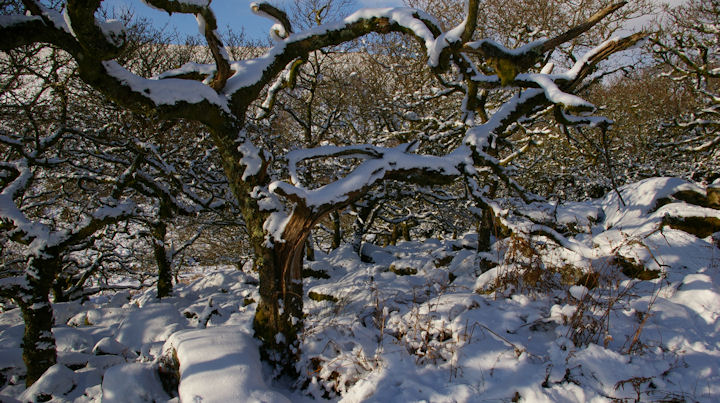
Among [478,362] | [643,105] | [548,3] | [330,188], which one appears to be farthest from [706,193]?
[643,105]

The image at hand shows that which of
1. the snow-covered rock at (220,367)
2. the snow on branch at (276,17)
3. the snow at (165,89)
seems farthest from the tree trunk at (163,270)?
the snow on branch at (276,17)

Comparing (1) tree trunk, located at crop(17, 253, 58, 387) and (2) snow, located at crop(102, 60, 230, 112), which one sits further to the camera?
(1) tree trunk, located at crop(17, 253, 58, 387)

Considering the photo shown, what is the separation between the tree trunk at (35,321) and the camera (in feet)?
14.6

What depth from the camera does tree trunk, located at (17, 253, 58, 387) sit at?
14.6 feet

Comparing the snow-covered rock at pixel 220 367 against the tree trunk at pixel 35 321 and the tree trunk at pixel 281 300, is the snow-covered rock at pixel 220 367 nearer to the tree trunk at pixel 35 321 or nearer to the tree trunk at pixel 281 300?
the tree trunk at pixel 281 300

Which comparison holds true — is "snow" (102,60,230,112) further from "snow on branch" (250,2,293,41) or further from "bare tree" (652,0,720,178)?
"bare tree" (652,0,720,178)

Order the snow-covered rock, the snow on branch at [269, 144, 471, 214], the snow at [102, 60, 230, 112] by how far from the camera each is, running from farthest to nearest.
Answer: the snow on branch at [269, 144, 471, 214] < the snow at [102, 60, 230, 112] < the snow-covered rock

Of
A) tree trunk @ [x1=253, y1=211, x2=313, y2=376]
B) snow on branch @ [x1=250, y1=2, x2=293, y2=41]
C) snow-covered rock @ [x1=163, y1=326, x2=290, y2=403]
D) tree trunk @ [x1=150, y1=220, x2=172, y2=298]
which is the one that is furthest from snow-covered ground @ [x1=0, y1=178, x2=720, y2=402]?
snow on branch @ [x1=250, y1=2, x2=293, y2=41]

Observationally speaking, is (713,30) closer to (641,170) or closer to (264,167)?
(641,170)

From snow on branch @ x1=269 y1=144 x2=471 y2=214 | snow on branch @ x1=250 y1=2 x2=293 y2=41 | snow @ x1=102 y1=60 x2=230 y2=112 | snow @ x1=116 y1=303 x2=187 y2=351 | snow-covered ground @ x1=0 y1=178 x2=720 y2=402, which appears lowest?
snow @ x1=116 y1=303 x2=187 y2=351

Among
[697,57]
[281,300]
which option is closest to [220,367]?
[281,300]

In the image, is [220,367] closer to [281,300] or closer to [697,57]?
[281,300]

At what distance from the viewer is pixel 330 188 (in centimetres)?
353

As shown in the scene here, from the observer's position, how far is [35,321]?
14.7 ft
